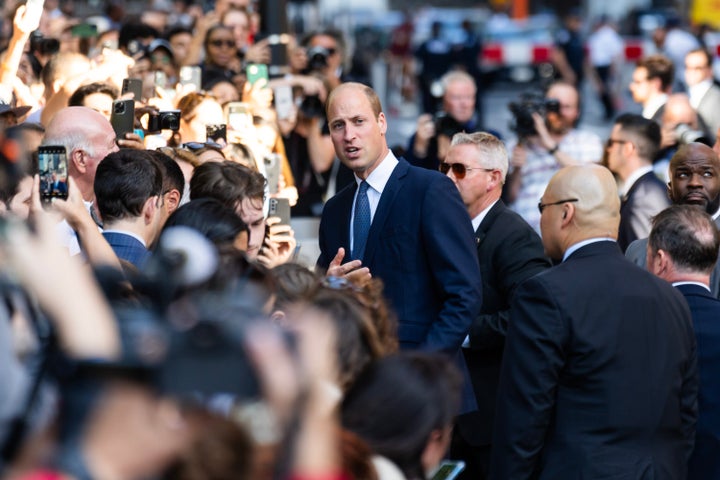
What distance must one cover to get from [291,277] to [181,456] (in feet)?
5.80

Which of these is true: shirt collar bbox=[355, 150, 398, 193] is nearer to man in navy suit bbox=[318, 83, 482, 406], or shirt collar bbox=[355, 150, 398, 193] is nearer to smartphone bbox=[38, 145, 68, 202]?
man in navy suit bbox=[318, 83, 482, 406]

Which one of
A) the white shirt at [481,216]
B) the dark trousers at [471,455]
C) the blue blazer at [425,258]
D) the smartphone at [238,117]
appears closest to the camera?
the blue blazer at [425,258]

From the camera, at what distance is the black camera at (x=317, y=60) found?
10.7m

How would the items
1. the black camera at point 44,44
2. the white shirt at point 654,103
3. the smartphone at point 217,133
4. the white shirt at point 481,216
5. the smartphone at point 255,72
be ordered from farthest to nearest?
the white shirt at point 654,103
the black camera at point 44,44
the smartphone at point 255,72
the smartphone at point 217,133
the white shirt at point 481,216

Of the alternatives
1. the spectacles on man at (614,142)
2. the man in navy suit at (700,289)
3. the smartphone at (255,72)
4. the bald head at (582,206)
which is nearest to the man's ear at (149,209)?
the bald head at (582,206)

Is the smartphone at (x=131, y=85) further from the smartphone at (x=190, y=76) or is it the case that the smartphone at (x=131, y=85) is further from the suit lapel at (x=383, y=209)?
the suit lapel at (x=383, y=209)

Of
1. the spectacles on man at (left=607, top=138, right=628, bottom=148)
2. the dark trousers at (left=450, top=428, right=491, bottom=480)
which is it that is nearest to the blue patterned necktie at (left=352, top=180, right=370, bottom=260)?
the dark trousers at (left=450, top=428, right=491, bottom=480)

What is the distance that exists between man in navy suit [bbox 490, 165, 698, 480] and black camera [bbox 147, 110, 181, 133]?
7.26 feet

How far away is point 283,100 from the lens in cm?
865

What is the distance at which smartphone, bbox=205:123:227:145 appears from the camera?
6242 mm

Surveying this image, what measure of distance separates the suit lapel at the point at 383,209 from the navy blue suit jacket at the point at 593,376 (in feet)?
2.47

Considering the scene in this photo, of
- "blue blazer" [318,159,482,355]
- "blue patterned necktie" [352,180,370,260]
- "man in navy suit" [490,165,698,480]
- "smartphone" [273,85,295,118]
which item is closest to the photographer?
"man in navy suit" [490,165,698,480]

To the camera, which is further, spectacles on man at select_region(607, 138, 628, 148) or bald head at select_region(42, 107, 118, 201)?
spectacles on man at select_region(607, 138, 628, 148)

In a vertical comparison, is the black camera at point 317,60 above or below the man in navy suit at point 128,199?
above
